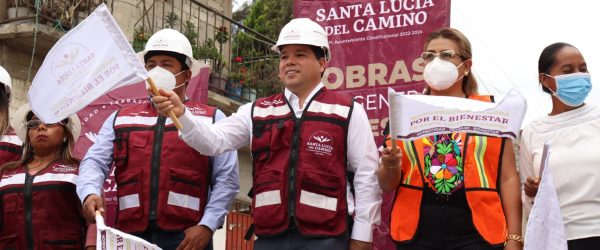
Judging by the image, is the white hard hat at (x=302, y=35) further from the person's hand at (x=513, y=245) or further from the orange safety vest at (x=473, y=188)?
the person's hand at (x=513, y=245)

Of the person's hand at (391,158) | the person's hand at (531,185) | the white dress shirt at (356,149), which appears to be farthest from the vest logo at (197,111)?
the person's hand at (531,185)

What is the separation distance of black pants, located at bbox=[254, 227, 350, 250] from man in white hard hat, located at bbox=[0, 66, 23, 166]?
228 centimetres

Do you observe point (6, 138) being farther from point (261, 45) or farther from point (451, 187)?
point (261, 45)

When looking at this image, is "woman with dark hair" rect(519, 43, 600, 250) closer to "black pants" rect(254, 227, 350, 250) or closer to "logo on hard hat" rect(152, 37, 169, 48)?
"black pants" rect(254, 227, 350, 250)

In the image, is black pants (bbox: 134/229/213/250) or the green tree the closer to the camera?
black pants (bbox: 134/229/213/250)

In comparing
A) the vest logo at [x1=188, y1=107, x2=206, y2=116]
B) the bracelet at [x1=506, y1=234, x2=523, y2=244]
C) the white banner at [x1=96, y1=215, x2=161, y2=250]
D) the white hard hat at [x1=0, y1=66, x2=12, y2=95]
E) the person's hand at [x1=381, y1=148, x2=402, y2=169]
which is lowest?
the white banner at [x1=96, y1=215, x2=161, y2=250]

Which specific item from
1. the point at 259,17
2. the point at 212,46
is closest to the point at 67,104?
the point at 212,46

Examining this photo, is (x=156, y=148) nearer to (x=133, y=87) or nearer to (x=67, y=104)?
(x=67, y=104)

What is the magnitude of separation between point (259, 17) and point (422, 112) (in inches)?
634

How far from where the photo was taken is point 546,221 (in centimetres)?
399

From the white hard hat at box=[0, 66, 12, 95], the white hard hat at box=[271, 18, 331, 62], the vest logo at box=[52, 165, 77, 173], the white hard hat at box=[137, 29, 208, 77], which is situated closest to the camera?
the white hard hat at box=[271, 18, 331, 62]

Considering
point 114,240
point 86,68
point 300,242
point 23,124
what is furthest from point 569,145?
point 23,124

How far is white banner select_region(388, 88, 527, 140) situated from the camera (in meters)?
4.04

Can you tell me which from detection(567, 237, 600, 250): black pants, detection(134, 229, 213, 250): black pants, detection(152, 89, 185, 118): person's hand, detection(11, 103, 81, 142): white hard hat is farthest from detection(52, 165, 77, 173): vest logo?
detection(567, 237, 600, 250): black pants
